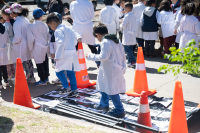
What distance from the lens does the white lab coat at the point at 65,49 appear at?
5.36 metres

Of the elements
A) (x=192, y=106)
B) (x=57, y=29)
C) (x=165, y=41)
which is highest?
(x=57, y=29)

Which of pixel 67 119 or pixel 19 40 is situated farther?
pixel 19 40

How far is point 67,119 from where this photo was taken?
14.1ft

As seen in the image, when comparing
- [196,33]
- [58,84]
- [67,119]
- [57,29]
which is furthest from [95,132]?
[196,33]

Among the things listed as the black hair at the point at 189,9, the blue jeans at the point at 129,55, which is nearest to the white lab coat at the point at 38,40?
the blue jeans at the point at 129,55

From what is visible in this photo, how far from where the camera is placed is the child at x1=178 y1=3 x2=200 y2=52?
692 centimetres

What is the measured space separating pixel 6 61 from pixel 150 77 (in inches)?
139

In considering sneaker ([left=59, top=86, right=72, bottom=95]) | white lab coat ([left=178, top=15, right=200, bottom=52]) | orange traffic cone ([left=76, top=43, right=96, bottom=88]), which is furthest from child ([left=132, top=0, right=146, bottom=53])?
sneaker ([left=59, top=86, right=72, bottom=95])

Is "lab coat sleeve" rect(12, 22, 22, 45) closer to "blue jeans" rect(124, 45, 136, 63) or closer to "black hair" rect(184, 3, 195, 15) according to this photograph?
"blue jeans" rect(124, 45, 136, 63)

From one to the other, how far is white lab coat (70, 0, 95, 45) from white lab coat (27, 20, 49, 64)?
139 centimetres

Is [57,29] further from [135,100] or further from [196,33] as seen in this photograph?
[196,33]

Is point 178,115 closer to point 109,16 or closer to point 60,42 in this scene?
point 60,42

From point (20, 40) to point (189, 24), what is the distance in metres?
4.20

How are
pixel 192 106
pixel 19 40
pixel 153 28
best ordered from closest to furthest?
pixel 192 106
pixel 19 40
pixel 153 28
